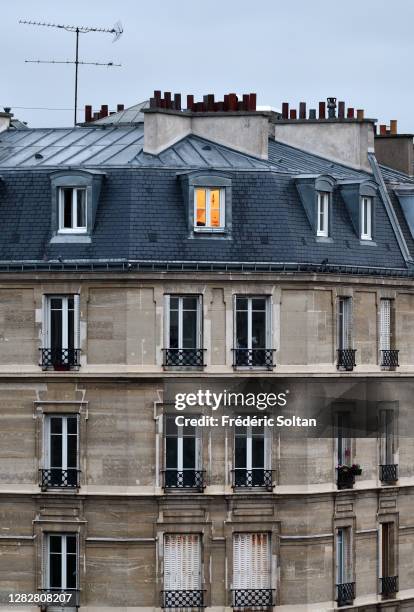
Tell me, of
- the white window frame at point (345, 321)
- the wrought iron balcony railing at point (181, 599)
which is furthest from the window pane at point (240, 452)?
the white window frame at point (345, 321)

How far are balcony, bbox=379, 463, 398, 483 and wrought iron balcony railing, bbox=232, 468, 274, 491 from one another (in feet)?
15.4

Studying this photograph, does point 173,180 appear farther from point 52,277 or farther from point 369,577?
point 369,577

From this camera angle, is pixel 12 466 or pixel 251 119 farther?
pixel 251 119

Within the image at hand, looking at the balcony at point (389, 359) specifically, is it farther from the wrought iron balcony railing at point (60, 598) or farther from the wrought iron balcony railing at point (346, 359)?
the wrought iron balcony railing at point (60, 598)

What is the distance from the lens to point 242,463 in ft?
211

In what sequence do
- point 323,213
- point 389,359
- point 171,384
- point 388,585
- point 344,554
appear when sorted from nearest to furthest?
point 171,384, point 323,213, point 344,554, point 388,585, point 389,359

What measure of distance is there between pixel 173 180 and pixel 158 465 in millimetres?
7692

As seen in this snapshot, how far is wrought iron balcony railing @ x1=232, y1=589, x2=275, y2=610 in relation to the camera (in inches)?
2525

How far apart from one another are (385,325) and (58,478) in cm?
1074

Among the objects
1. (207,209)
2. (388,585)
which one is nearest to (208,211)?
(207,209)

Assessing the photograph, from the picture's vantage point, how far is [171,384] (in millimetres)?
63656

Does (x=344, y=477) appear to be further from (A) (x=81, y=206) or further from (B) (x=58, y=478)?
(A) (x=81, y=206)

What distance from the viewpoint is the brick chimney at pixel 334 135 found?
71.7m

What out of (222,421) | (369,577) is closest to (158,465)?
(222,421)
